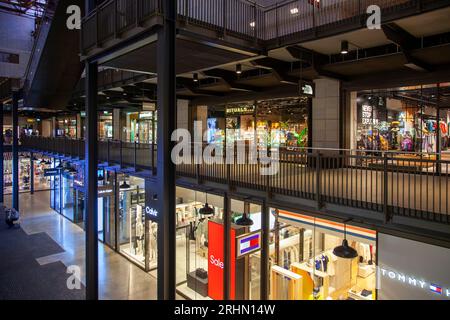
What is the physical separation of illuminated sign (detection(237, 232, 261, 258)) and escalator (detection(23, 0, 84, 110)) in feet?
31.5

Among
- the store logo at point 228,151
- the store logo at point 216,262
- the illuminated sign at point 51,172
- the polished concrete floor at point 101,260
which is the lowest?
the polished concrete floor at point 101,260

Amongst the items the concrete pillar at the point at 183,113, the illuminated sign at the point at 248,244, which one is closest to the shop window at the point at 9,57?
the concrete pillar at the point at 183,113

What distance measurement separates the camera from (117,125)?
2252 centimetres

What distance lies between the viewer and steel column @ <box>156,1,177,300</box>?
5.31 meters

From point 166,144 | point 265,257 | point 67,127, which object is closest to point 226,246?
point 265,257

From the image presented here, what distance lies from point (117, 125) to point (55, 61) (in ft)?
31.9

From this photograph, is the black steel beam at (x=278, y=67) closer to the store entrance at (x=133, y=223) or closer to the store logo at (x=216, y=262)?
the store logo at (x=216, y=262)

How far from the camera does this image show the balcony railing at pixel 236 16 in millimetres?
6449

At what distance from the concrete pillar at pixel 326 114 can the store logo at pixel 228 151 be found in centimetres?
162

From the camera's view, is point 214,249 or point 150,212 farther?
point 214,249

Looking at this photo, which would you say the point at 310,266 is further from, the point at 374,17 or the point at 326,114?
Result: the point at 374,17

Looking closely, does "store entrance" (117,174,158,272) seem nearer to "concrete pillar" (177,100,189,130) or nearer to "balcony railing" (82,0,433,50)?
"concrete pillar" (177,100,189,130)

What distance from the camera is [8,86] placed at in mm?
20312

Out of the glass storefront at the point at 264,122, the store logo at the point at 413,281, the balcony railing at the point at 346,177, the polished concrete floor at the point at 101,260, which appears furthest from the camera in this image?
the glass storefront at the point at 264,122
